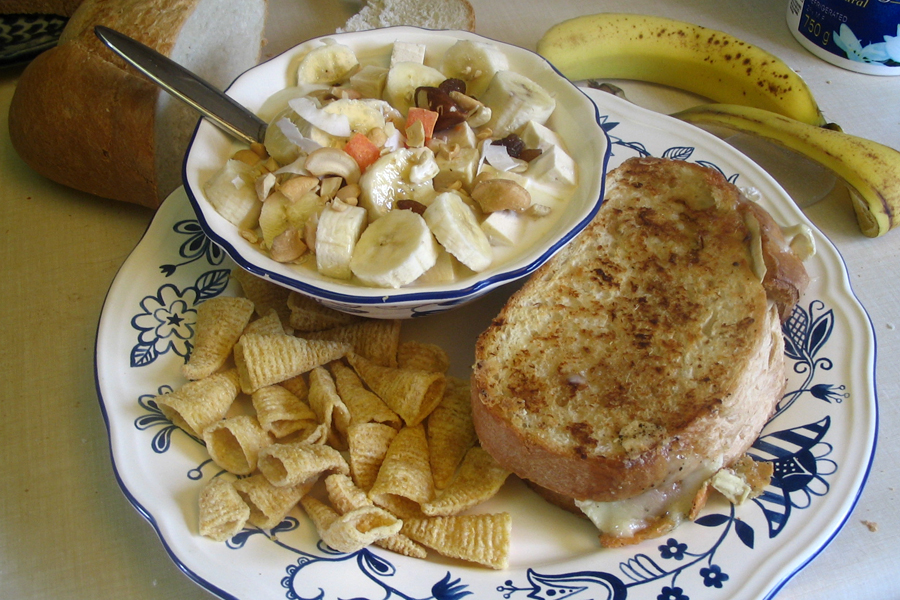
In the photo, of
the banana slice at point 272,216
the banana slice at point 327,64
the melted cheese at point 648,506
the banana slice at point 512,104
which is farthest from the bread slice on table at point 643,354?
the banana slice at point 327,64

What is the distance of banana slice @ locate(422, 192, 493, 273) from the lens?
143cm

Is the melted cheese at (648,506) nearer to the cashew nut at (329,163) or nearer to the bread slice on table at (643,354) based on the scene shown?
the bread slice on table at (643,354)

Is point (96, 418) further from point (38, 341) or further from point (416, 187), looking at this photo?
point (416, 187)

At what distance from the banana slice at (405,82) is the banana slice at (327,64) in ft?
0.56

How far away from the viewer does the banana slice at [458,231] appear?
143 cm

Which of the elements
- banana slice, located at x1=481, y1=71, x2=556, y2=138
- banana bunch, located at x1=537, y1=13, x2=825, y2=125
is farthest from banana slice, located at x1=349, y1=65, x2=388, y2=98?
banana bunch, located at x1=537, y1=13, x2=825, y2=125

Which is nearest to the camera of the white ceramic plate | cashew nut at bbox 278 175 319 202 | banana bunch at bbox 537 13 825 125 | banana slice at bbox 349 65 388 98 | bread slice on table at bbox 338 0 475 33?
the white ceramic plate

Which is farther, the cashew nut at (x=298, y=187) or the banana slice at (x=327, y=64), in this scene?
the banana slice at (x=327, y=64)

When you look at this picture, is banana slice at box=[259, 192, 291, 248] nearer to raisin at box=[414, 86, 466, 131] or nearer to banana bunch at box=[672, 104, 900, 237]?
raisin at box=[414, 86, 466, 131]

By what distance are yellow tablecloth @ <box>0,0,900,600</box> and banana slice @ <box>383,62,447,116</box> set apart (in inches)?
33.8

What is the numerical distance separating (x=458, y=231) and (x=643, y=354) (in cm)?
47

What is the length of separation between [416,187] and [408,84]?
0.36 meters

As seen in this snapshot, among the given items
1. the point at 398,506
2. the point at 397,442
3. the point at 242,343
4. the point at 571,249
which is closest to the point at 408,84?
the point at 571,249

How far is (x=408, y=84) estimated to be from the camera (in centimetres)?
176
